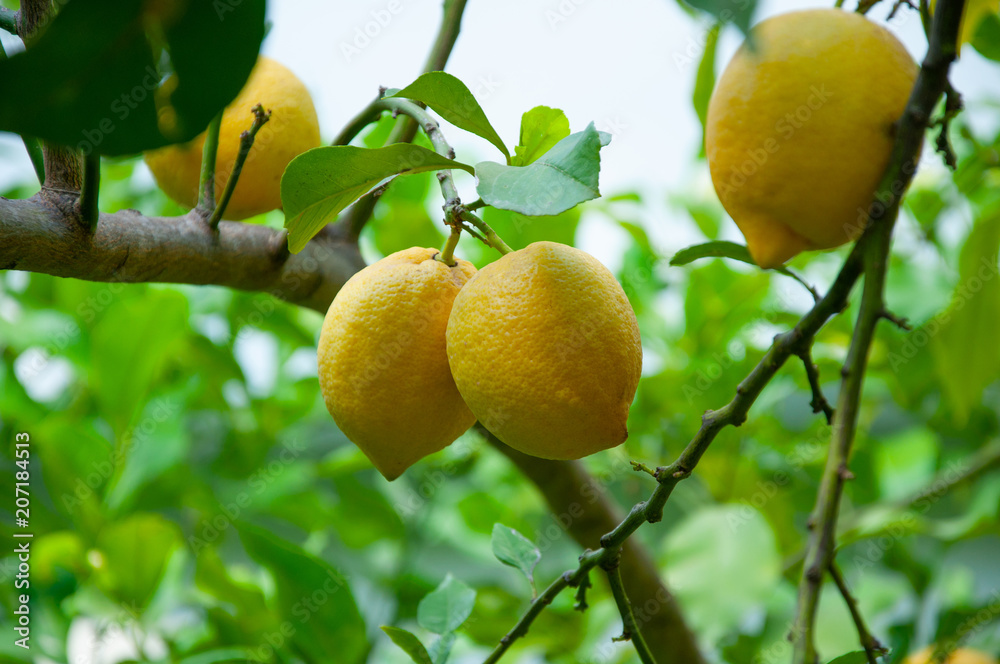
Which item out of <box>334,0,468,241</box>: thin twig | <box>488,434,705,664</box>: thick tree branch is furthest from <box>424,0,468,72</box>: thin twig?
<box>488,434,705,664</box>: thick tree branch

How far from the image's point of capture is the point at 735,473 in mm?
1075

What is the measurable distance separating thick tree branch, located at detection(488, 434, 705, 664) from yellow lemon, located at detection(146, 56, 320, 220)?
337mm

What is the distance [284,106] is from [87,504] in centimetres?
59

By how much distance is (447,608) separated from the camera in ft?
1.75

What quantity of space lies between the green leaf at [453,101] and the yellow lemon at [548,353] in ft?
0.24

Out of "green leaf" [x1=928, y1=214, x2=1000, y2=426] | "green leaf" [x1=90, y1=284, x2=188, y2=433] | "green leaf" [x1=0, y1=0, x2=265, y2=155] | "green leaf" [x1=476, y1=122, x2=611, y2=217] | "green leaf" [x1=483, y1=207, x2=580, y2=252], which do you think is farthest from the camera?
"green leaf" [x1=90, y1=284, x2=188, y2=433]

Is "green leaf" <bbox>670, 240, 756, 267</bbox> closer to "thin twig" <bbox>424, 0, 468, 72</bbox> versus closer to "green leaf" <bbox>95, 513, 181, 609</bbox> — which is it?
"thin twig" <bbox>424, 0, 468, 72</bbox>

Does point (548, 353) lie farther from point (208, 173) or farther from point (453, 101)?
point (208, 173)

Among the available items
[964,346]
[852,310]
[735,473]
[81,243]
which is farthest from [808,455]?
[81,243]

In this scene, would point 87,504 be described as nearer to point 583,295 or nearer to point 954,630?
point 583,295

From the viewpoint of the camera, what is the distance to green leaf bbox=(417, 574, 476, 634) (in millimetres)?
515

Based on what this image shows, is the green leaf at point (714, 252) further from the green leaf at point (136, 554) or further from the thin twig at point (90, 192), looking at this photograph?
the green leaf at point (136, 554)

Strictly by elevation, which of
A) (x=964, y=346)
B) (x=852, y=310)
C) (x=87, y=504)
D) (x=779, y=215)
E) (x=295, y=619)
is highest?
(x=779, y=215)

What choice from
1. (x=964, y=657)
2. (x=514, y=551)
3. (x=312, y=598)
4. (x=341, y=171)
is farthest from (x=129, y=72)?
(x=964, y=657)
